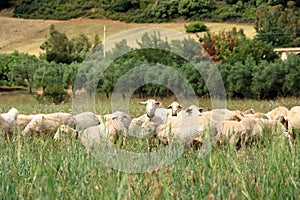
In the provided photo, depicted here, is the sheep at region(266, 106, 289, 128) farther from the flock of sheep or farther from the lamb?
the lamb

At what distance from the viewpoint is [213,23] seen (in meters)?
48.7

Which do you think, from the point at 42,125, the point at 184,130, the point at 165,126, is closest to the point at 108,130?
the point at 184,130

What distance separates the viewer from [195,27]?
4444 cm

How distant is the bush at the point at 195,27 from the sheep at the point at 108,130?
3779 centimetres

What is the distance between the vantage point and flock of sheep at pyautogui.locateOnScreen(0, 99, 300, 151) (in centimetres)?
501

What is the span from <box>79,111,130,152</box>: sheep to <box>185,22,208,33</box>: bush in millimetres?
37791

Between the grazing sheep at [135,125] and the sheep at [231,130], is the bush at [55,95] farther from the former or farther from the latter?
the sheep at [231,130]

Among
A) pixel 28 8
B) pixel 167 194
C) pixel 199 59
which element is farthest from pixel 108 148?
pixel 28 8

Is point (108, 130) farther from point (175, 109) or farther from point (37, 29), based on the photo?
point (37, 29)

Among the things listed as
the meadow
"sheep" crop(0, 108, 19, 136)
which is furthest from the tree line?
the meadow

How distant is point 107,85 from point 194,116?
11.6m

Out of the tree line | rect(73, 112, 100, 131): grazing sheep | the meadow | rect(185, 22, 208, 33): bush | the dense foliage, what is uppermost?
the dense foliage

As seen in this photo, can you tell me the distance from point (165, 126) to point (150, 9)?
1929 inches

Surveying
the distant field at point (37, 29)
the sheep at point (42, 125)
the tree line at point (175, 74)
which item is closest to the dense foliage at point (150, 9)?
the distant field at point (37, 29)
